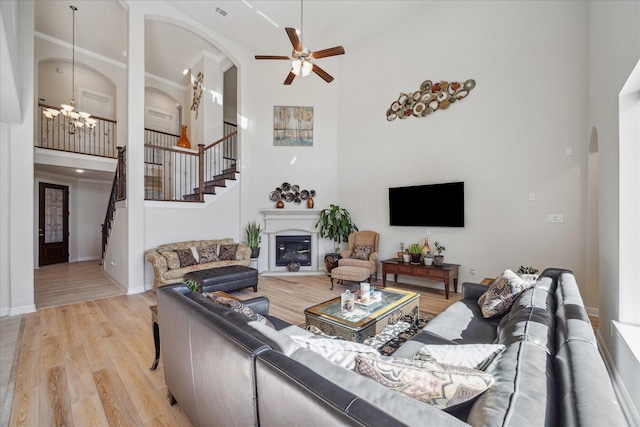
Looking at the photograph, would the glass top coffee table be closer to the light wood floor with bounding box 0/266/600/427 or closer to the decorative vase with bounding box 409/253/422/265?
the light wood floor with bounding box 0/266/600/427

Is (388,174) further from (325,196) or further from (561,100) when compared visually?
(561,100)

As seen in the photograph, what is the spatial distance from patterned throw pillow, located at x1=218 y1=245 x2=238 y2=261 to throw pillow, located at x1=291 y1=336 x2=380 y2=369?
445 centimetres

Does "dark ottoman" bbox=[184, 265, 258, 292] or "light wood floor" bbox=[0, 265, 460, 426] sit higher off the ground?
"dark ottoman" bbox=[184, 265, 258, 292]

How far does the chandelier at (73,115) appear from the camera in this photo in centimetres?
571

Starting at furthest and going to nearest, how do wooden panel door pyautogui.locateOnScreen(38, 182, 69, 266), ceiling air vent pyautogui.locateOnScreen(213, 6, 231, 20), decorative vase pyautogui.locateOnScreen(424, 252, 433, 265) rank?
1. wooden panel door pyautogui.locateOnScreen(38, 182, 69, 266)
2. ceiling air vent pyautogui.locateOnScreen(213, 6, 231, 20)
3. decorative vase pyautogui.locateOnScreen(424, 252, 433, 265)

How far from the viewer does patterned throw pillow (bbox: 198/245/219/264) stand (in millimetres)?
5180

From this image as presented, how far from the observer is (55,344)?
295cm

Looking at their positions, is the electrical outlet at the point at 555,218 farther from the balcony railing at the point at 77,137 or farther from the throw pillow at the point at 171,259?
the balcony railing at the point at 77,137

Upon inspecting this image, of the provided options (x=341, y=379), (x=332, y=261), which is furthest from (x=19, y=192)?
(x=341, y=379)

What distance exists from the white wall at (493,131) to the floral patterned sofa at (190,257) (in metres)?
2.96

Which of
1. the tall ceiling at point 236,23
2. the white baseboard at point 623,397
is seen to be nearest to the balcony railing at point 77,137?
the tall ceiling at point 236,23

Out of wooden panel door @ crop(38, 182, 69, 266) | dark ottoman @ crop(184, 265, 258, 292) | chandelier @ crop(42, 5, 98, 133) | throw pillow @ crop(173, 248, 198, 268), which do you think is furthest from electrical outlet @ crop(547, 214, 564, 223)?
wooden panel door @ crop(38, 182, 69, 266)

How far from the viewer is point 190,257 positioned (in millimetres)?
5004

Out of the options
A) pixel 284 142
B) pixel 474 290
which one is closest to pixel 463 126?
pixel 474 290
